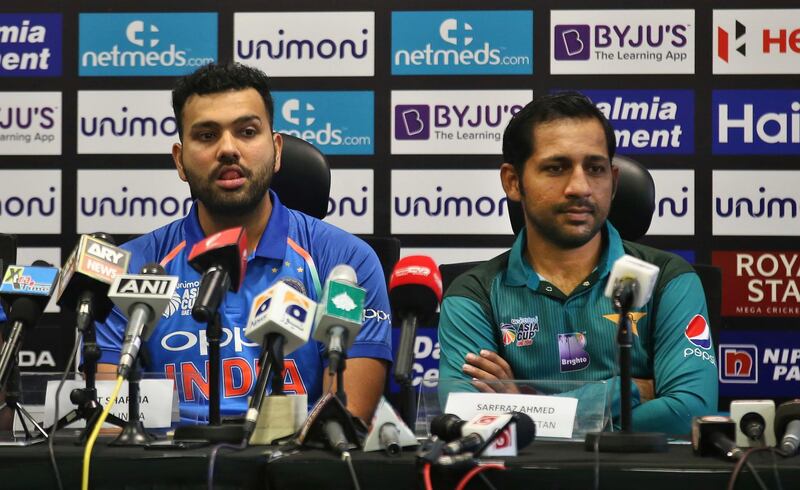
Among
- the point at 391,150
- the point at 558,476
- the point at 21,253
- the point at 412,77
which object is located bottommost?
the point at 558,476

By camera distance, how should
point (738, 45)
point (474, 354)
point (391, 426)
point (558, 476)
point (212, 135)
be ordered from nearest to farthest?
point (558, 476) → point (391, 426) → point (474, 354) → point (212, 135) → point (738, 45)

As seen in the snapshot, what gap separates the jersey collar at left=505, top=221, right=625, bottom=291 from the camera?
2.62m

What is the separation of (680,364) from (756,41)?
2191 mm

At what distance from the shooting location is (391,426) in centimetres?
164

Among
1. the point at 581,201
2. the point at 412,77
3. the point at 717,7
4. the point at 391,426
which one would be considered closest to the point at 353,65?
the point at 412,77

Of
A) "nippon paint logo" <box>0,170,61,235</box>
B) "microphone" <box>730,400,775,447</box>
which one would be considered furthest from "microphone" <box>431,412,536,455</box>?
"nippon paint logo" <box>0,170,61,235</box>

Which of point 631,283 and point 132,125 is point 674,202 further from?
point 631,283

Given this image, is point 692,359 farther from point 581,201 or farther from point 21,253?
point 21,253

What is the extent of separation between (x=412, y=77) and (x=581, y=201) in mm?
1857

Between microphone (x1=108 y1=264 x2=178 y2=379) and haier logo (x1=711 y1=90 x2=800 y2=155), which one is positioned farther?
haier logo (x1=711 y1=90 x2=800 y2=155)

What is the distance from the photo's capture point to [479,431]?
5.20 ft

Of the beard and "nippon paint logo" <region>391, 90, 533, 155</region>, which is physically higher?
"nippon paint logo" <region>391, 90, 533, 155</region>

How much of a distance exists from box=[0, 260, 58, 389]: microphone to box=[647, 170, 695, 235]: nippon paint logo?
285 centimetres

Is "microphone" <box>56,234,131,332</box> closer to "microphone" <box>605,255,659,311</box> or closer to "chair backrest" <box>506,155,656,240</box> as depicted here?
"microphone" <box>605,255,659,311</box>
